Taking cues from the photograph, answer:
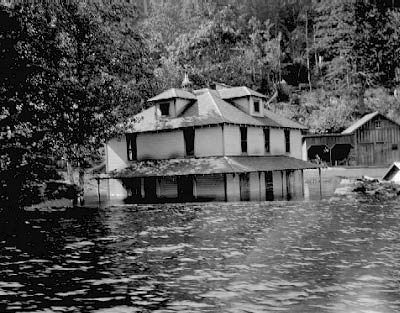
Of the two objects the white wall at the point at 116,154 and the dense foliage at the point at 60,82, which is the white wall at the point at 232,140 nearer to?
the dense foliage at the point at 60,82

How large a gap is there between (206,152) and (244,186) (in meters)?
4.11

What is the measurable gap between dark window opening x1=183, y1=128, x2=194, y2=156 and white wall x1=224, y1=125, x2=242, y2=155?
3.16 meters

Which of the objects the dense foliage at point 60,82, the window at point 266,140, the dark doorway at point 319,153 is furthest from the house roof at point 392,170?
the dark doorway at point 319,153

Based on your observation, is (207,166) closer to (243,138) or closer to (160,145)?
(243,138)

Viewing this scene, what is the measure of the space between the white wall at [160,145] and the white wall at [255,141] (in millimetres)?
5546

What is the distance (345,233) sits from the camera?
1941cm

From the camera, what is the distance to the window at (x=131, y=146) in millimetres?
43531

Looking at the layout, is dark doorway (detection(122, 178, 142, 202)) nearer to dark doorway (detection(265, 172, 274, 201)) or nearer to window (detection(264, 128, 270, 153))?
dark doorway (detection(265, 172, 274, 201))

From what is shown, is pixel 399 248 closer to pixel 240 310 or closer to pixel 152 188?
pixel 240 310

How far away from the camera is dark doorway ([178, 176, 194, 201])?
39497mm

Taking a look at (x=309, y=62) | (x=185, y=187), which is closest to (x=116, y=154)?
(x=185, y=187)

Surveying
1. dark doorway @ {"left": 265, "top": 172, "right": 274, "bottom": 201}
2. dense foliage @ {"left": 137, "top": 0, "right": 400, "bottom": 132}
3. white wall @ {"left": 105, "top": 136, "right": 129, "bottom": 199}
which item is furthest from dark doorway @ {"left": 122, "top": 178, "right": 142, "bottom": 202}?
dense foliage @ {"left": 137, "top": 0, "right": 400, "bottom": 132}

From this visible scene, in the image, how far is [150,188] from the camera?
1644 inches

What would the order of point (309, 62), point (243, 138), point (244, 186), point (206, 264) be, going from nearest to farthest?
1. point (206, 264)
2. point (244, 186)
3. point (243, 138)
4. point (309, 62)
